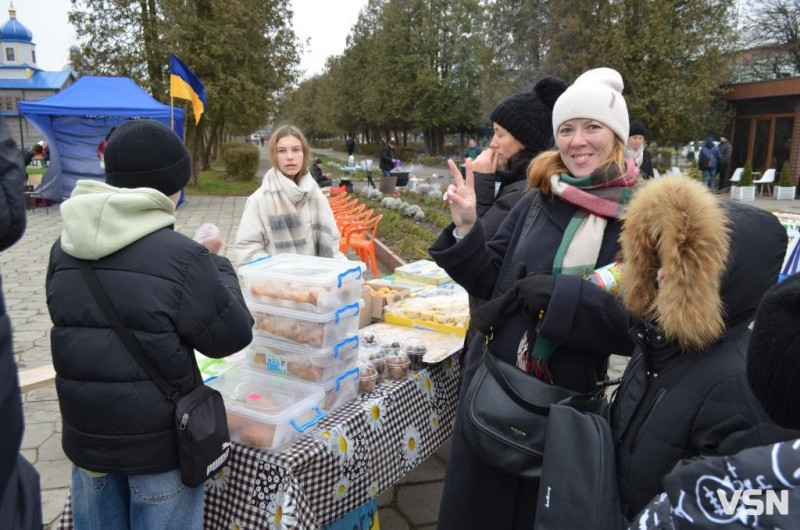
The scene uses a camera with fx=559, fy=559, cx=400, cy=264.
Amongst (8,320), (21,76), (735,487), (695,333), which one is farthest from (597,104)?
(21,76)

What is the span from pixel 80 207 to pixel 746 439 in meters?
1.88

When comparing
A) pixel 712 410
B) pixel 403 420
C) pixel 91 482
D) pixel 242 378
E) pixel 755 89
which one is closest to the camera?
pixel 712 410

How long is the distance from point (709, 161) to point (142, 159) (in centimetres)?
2037

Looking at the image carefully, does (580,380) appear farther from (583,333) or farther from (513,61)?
(513,61)

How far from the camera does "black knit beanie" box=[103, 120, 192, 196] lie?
1876mm

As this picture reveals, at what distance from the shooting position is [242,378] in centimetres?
240

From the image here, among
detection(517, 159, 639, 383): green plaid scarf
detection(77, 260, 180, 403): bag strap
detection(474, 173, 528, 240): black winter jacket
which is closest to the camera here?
detection(77, 260, 180, 403): bag strap

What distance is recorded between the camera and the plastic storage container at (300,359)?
232cm

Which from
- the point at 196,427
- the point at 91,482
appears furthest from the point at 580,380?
the point at 91,482

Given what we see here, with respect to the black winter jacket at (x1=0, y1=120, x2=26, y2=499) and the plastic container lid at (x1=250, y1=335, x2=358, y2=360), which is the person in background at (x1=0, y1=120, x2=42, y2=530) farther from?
the plastic container lid at (x1=250, y1=335, x2=358, y2=360)

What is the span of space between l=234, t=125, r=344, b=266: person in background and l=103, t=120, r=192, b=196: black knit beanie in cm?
164

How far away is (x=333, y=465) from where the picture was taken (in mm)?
2201

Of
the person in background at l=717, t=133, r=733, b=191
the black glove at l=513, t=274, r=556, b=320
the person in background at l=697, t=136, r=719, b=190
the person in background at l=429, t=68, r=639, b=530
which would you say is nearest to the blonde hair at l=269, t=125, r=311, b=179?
the person in background at l=429, t=68, r=639, b=530

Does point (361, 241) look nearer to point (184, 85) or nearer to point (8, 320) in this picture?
point (8, 320)
